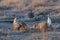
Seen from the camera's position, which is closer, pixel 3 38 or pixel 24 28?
pixel 3 38

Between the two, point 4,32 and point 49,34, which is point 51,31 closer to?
point 49,34

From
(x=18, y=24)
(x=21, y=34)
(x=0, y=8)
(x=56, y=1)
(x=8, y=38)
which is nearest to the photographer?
(x=8, y=38)

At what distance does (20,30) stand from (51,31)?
1195 millimetres

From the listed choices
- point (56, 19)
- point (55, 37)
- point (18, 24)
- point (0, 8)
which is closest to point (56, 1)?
point (0, 8)

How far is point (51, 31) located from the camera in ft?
42.1

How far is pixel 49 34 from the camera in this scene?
39.8ft

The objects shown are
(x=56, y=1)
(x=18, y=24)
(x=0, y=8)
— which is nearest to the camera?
(x=18, y=24)

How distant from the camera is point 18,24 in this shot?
13797 millimetres

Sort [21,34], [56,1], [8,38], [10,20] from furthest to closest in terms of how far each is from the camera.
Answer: [56,1]
[10,20]
[21,34]
[8,38]

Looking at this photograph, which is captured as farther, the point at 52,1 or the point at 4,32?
the point at 52,1

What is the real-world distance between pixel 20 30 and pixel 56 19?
4731mm

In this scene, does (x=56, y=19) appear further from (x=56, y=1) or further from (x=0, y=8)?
(x=56, y=1)

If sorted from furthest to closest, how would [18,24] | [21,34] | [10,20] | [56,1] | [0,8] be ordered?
1. [56,1]
2. [0,8]
3. [10,20]
4. [18,24]
5. [21,34]

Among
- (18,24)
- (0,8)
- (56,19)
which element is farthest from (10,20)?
(0,8)
